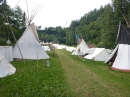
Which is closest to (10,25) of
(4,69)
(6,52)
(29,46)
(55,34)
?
(29,46)

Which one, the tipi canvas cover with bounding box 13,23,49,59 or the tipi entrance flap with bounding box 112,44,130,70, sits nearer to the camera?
the tipi entrance flap with bounding box 112,44,130,70

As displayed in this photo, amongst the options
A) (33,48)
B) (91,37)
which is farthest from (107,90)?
(91,37)

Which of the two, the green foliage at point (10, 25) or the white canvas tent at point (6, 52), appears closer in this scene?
the white canvas tent at point (6, 52)

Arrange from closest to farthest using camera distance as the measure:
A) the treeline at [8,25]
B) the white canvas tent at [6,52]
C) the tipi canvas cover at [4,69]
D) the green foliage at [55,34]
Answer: the tipi canvas cover at [4,69] → the white canvas tent at [6,52] → the treeline at [8,25] → the green foliage at [55,34]

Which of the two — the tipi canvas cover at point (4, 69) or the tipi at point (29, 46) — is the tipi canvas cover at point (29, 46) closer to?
the tipi at point (29, 46)

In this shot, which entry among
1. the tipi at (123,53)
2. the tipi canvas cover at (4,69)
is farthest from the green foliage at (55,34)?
the tipi canvas cover at (4,69)

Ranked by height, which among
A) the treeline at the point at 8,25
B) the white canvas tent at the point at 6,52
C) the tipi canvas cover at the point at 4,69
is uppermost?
the treeline at the point at 8,25

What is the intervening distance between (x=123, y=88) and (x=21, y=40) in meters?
13.6

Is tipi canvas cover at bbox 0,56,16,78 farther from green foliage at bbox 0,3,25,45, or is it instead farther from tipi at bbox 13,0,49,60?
green foliage at bbox 0,3,25,45

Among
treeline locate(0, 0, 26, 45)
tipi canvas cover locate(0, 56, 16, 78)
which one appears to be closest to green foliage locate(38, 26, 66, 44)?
treeline locate(0, 0, 26, 45)

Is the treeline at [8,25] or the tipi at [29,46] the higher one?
the treeline at [8,25]

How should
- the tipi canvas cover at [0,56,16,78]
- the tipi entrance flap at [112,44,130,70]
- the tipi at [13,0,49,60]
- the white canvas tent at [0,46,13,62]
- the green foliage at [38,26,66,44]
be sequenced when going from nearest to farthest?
the tipi canvas cover at [0,56,16,78] → the tipi entrance flap at [112,44,130,70] → the white canvas tent at [0,46,13,62] → the tipi at [13,0,49,60] → the green foliage at [38,26,66,44]

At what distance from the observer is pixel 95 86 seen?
776cm

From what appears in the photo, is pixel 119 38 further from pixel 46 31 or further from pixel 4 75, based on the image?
pixel 46 31
